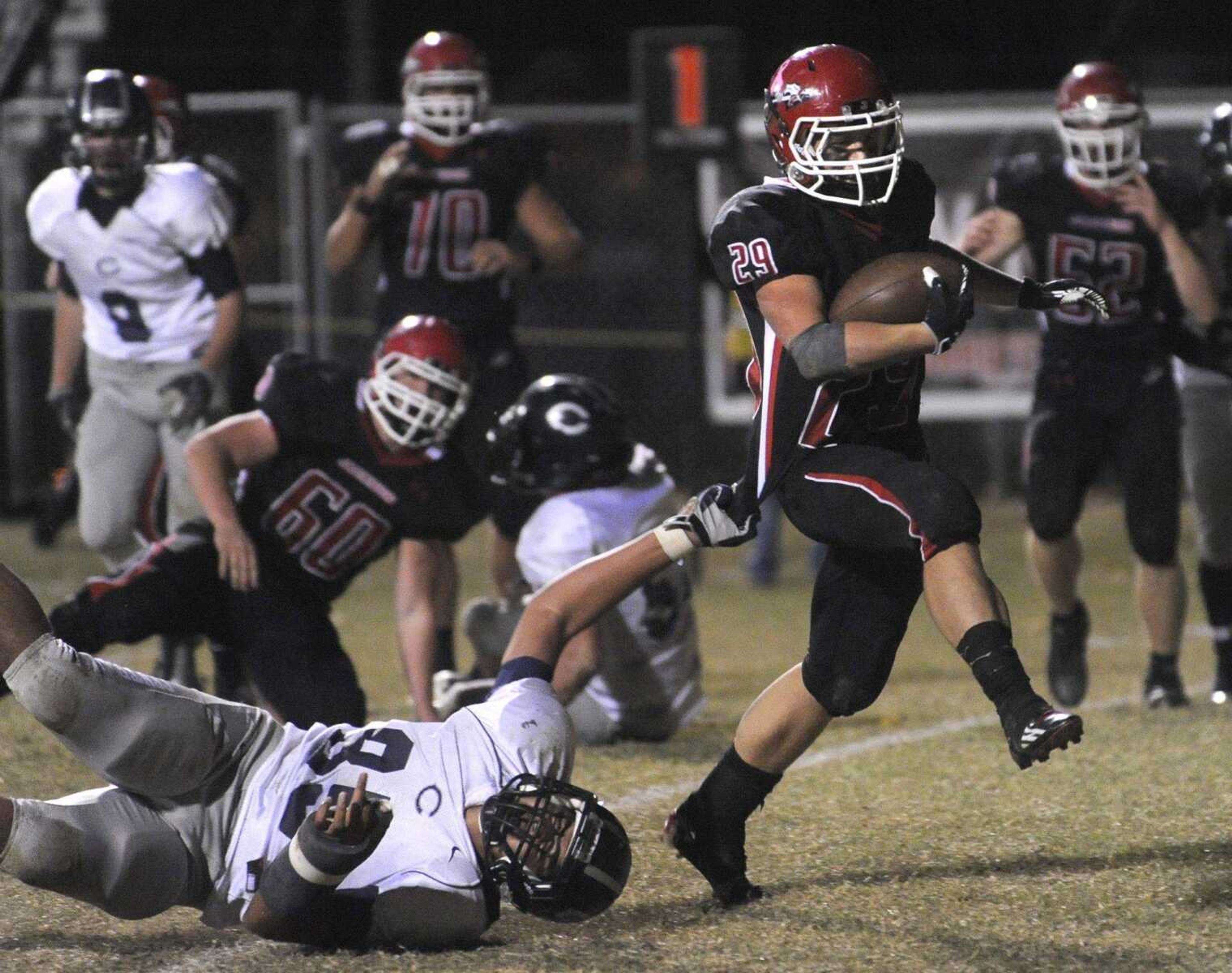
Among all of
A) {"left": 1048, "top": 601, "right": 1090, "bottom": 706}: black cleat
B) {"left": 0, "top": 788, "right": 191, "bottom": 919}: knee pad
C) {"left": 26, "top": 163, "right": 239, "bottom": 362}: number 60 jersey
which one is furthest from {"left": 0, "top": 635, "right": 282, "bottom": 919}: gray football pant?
{"left": 1048, "top": 601, "right": 1090, "bottom": 706}: black cleat

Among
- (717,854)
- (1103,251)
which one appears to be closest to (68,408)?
(1103,251)

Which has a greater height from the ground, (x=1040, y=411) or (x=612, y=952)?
(x=1040, y=411)

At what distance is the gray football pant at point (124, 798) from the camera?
10.7 feet

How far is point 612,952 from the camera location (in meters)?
3.46

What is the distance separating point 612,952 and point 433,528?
73.1 inches

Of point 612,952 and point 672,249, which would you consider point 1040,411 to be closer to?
point 612,952

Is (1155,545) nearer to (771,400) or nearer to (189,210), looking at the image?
(771,400)

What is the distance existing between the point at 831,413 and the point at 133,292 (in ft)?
10.4

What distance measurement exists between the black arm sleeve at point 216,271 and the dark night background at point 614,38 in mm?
7912

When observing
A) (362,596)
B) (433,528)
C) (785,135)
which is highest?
(785,135)

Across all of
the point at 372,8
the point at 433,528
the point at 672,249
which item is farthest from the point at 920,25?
the point at 433,528

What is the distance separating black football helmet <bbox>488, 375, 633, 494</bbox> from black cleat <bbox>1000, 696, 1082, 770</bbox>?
7.28 ft

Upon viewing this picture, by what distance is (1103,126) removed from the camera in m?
5.74

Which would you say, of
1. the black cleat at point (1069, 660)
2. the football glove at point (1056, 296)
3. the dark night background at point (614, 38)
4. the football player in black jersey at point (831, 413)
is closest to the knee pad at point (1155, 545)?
the black cleat at point (1069, 660)
